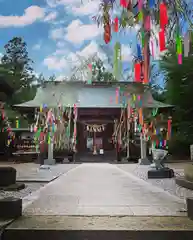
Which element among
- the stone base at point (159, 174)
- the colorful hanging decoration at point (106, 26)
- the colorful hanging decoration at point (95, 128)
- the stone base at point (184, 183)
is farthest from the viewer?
the colorful hanging decoration at point (95, 128)

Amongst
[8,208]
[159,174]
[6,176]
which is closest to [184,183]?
[159,174]

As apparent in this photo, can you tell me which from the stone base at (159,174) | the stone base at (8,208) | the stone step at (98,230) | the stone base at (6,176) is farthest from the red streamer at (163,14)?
the stone base at (159,174)

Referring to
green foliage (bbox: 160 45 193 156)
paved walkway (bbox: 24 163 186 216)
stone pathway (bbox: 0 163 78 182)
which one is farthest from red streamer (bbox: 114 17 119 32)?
green foliage (bbox: 160 45 193 156)

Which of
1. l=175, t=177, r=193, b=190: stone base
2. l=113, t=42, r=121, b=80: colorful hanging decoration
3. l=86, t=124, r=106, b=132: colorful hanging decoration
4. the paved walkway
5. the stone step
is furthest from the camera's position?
l=86, t=124, r=106, b=132: colorful hanging decoration

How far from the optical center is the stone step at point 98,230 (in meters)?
3.31

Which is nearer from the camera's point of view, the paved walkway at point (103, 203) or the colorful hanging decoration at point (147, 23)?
the paved walkway at point (103, 203)

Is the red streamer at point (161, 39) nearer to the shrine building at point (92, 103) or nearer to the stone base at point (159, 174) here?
the stone base at point (159, 174)

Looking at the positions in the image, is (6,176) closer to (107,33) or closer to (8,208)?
(8,208)

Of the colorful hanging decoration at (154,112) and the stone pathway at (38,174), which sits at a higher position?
the colorful hanging decoration at (154,112)

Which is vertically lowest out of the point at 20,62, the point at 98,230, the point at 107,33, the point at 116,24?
the point at 98,230

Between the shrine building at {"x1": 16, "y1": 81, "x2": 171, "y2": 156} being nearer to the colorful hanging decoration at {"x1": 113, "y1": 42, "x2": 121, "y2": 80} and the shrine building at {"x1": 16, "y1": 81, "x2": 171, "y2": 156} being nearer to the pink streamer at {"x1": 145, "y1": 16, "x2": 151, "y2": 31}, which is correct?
the colorful hanging decoration at {"x1": 113, "y1": 42, "x2": 121, "y2": 80}

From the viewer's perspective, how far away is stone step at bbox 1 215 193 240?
3.31 meters

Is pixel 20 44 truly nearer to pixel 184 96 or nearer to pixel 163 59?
pixel 163 59

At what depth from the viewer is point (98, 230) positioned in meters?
3.35
